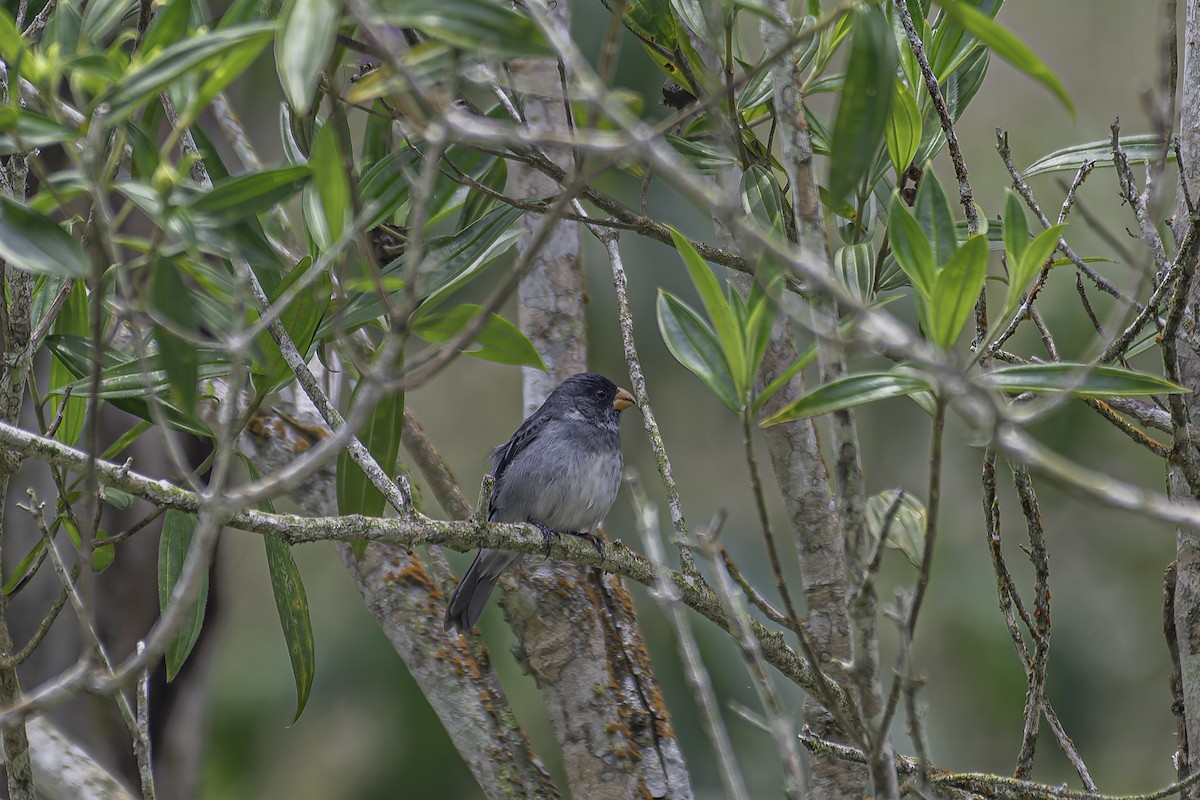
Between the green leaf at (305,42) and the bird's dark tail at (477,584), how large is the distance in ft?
6.94

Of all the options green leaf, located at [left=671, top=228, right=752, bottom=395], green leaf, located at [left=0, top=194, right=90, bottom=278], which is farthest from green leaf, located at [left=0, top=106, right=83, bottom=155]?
green leaf, located at [left=671, top=228, right=752, bottom=395]

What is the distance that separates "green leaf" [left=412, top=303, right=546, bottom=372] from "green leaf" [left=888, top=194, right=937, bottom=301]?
0.80 m

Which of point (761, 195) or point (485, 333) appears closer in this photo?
point (485, 333)

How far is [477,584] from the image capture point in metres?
3.52

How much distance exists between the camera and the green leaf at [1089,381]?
1710 millimetres

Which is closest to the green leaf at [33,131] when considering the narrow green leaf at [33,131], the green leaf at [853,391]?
the narrow green leaf at [33,131]

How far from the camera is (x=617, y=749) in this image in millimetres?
2986

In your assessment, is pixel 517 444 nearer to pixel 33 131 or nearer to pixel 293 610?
pixel 293 610

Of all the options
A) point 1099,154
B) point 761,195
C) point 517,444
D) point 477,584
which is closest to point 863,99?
point 761,195

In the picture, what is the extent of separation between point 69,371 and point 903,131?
6.61 ft

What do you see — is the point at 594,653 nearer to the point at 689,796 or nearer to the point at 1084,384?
the point at 689,796

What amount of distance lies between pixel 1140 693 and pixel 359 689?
19.1 feet

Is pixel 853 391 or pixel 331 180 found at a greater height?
pixel 331 180

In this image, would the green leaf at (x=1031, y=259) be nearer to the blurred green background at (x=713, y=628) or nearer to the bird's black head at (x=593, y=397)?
the bird's black head at (x=593, y=397)
